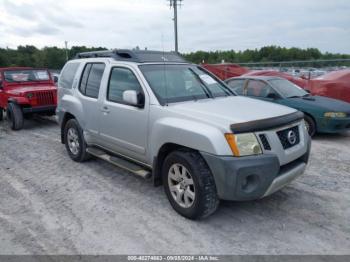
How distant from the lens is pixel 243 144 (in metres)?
3.12

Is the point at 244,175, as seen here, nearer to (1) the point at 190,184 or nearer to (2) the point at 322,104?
(1) the point at 190,184

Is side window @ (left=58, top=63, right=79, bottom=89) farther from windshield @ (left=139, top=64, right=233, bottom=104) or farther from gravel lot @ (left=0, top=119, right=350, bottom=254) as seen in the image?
windshield @ (left=139, top=64, right=233, bottom=104)

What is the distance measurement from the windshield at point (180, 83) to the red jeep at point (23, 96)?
575 cm

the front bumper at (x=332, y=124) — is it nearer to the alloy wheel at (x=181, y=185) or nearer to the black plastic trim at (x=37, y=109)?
the alloy wheel at (x=181, y=185)

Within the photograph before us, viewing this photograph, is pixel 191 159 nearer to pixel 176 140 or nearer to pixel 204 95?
pixel 176 140

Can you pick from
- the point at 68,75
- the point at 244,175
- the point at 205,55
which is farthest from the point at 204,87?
the point at 205,55

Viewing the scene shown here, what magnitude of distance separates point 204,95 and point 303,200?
191cm

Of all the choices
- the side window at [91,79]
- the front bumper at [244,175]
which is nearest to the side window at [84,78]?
the side window at [91,79]

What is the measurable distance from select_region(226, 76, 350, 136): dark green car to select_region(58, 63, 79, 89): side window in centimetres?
435

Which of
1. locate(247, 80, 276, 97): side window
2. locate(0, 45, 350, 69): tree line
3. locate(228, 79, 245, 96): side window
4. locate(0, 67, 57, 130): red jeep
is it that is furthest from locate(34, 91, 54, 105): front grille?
locate(0, 45, 350, 69): tree line

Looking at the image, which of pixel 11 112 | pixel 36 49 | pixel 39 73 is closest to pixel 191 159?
pixel 11 112

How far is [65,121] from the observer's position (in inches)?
235

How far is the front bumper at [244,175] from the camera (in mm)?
3018

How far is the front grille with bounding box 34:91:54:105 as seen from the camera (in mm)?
8875
